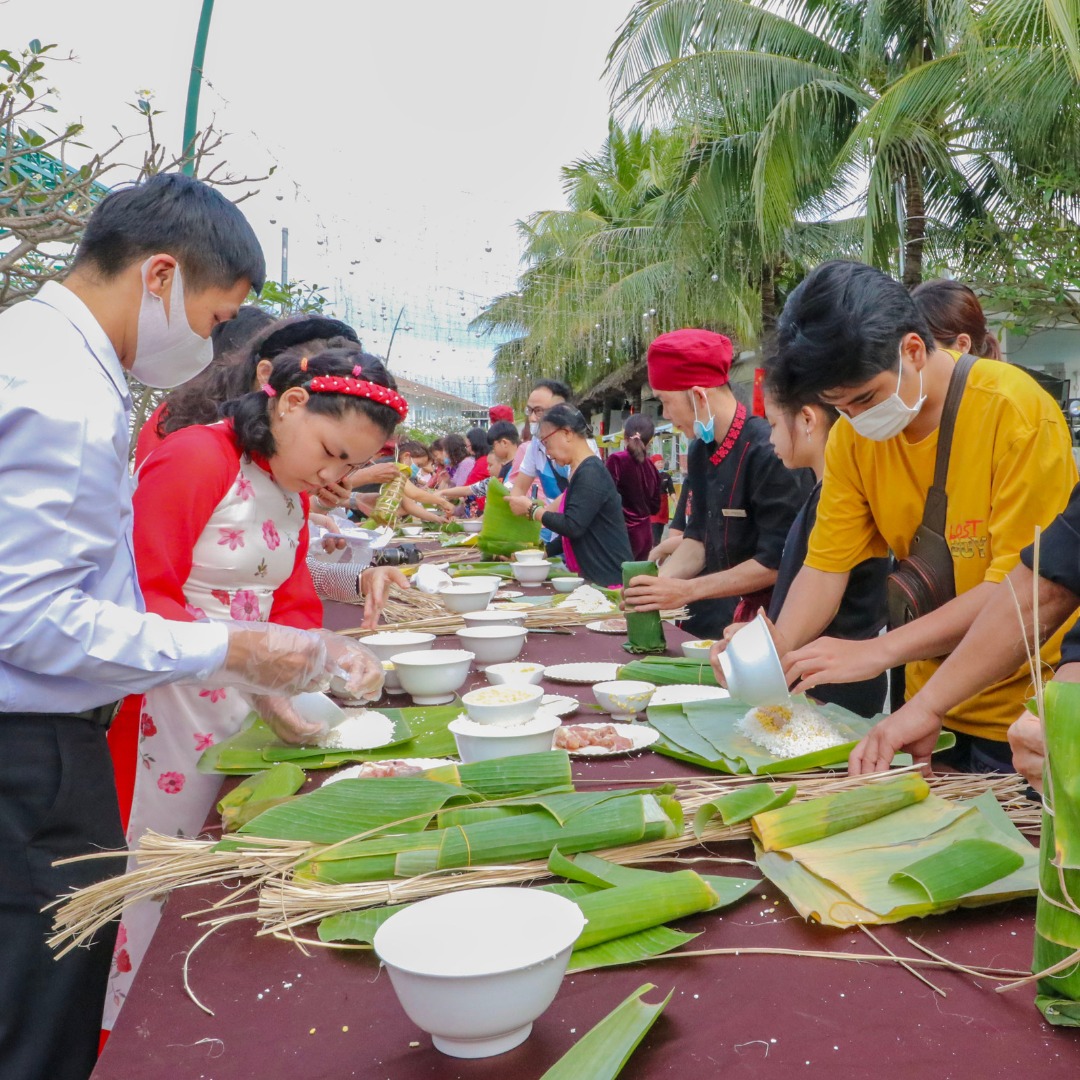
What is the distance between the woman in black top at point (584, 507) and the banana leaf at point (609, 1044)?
4.37m

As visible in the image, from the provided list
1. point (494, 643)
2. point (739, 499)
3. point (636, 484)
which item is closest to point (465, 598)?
point (494, 643)

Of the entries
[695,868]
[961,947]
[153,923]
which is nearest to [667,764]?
[695,868]

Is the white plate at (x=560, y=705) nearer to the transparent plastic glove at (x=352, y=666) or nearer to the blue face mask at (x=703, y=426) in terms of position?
the transparent plastic glove at (x=352, y=666)

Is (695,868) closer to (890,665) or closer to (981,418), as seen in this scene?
(890,665)

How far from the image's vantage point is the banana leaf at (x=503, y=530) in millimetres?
5543

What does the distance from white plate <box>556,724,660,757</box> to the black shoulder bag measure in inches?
27.4

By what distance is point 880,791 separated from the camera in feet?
4.59

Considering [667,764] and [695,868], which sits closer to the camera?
[695,868]

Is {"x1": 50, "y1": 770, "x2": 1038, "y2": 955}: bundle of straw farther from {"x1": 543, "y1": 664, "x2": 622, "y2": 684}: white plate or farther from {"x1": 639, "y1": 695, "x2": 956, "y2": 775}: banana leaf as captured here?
{"x1": 543, "y1": 664, "x2": 622, "y2": 684}: white plate

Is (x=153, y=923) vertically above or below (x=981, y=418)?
below

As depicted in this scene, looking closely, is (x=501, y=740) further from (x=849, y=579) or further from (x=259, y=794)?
(x=849, y=579)

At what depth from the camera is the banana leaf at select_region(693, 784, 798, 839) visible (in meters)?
1.38

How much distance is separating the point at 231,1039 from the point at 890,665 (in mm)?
1452

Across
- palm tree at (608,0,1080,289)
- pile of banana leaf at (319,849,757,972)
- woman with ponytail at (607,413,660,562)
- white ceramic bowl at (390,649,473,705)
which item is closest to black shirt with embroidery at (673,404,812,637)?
white ceramic bowl at (390,649,473,705)
